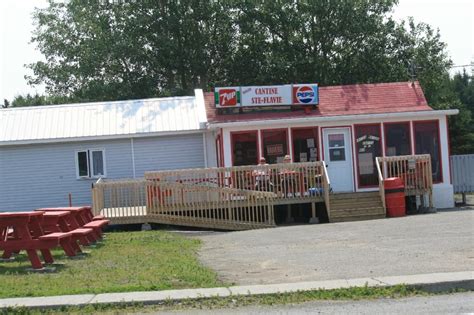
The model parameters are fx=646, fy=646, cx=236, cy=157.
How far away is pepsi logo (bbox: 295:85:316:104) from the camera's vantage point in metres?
23.7

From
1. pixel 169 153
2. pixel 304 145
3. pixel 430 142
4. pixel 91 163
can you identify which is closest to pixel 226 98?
pixel 169 153

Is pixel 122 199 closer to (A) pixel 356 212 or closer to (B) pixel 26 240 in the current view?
(A) pixel 356 212

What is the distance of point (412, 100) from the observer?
24.5 meters

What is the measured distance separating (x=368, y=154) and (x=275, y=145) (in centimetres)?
325

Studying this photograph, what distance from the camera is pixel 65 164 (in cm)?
2430

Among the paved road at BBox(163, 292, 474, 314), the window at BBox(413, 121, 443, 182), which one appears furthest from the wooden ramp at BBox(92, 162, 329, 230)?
the paved road at BBox(163, 292, 474, 314)

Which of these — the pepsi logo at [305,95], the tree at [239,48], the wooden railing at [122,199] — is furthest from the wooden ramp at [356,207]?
the tree at [239,48]

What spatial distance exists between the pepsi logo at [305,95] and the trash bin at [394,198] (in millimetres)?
4870

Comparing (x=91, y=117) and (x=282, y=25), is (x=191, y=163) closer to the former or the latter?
(x=91, y=117)

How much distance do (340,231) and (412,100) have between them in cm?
988

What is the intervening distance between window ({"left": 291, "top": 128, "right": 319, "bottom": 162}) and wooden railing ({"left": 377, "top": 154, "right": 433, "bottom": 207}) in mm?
2478

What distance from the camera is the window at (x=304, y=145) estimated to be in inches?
890

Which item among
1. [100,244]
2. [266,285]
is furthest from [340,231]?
[266,285]

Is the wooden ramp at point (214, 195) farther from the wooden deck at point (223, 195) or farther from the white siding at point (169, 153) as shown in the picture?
the white siding at point (169, 153)
